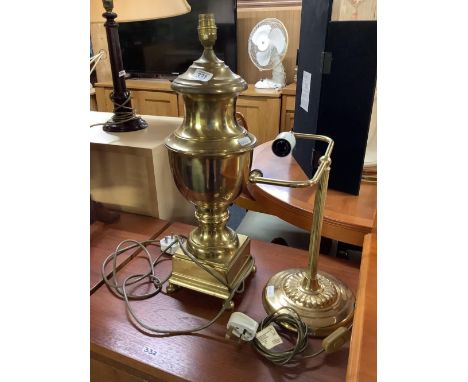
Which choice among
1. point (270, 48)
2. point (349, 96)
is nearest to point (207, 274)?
point (349, 96)

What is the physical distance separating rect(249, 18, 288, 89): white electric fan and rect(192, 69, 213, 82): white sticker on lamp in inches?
80.1

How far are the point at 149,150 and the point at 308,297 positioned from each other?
521 millimetres

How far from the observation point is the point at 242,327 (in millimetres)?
563

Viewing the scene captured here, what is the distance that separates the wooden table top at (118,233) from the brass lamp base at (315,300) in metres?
0.36

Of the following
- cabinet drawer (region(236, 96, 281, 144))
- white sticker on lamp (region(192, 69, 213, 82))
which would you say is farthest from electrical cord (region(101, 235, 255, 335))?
cabinet drawer (region(236, 96, 281, 144))

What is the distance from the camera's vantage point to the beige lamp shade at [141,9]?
2.81ft

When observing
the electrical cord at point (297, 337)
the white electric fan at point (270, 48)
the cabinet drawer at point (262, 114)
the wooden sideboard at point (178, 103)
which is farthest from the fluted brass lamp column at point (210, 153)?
the white electric fan at point (270, 48)

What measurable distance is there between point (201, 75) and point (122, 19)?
50 centimetres

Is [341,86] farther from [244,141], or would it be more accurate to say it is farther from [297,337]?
[297,337]

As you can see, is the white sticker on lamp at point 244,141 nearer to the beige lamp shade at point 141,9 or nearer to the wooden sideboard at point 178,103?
the beige lamp shade at point 141,9

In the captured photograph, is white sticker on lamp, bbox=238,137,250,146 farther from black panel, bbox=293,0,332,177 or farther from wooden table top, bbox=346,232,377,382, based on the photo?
black panel, bbox=293,0,332,177

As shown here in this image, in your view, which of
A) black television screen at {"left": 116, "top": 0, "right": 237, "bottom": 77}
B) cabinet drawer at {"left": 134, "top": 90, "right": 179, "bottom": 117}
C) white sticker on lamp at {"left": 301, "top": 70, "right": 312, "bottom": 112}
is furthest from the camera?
cabinet drawer at {"left": 134, "top": 90, "right": 179, "bottom": 117}

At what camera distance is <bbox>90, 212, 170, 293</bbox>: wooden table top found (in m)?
0.79
